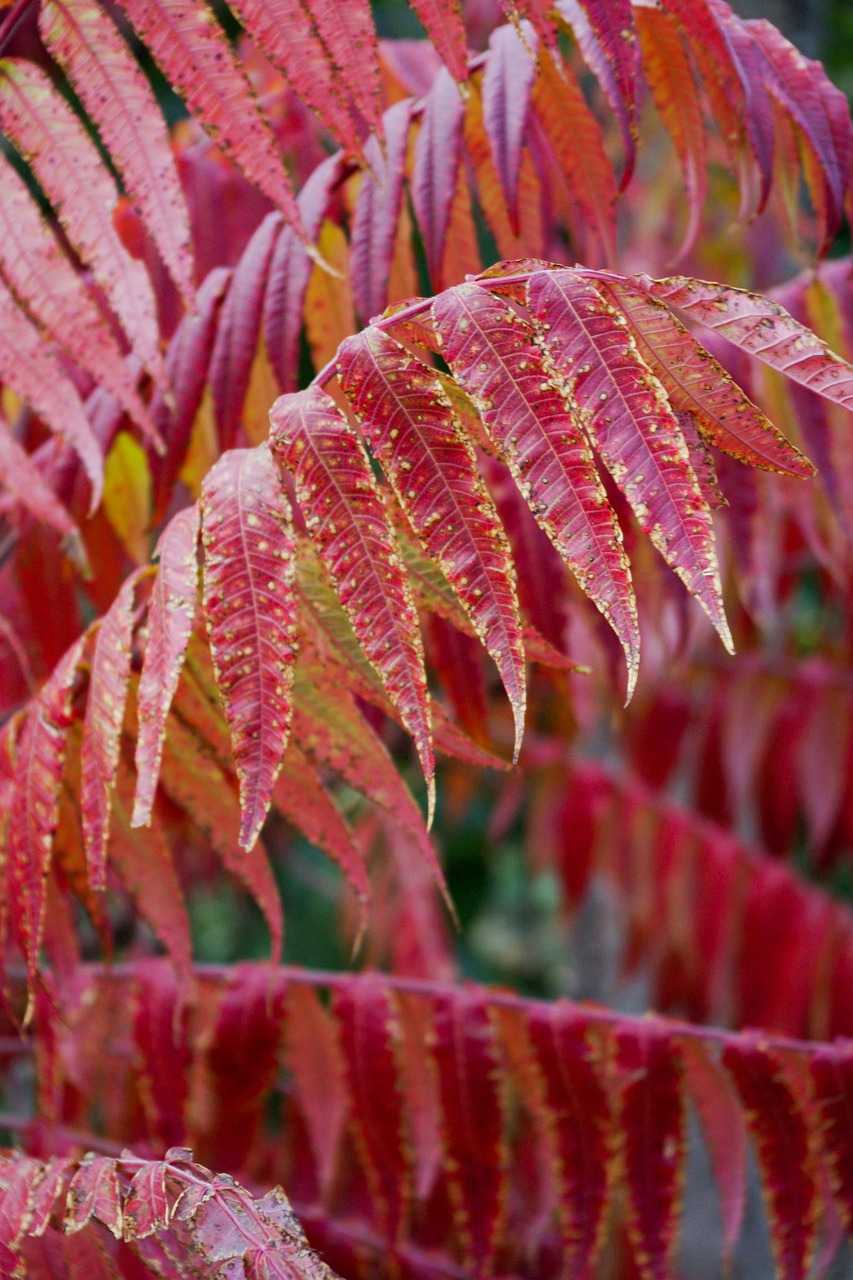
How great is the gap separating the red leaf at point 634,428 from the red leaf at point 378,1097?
0.62m

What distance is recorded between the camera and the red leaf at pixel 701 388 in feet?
1.95

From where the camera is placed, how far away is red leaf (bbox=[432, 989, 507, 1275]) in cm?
99

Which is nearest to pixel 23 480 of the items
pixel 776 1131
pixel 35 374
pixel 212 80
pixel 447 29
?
pixel 35 374

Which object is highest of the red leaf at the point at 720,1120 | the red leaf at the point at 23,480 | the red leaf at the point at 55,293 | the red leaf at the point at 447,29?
the red leaf at the point at 447,29

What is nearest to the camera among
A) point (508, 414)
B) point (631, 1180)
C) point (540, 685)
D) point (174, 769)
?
point (508, 414)

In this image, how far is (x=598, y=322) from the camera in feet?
1.94

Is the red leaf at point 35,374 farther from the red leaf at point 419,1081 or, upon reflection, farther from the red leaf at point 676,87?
the red leaf at point 419,1081

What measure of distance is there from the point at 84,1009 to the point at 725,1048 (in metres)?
0.65

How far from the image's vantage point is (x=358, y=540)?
1.98 feet

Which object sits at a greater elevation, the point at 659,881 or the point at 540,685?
the point at 540,685

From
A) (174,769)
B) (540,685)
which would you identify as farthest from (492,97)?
(540,685)

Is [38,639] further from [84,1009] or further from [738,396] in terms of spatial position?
[738,396]

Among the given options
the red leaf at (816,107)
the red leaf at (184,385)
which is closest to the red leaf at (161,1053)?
the red leaf at (184,385)

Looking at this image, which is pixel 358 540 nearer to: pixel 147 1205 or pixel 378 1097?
pixel 147 1205
